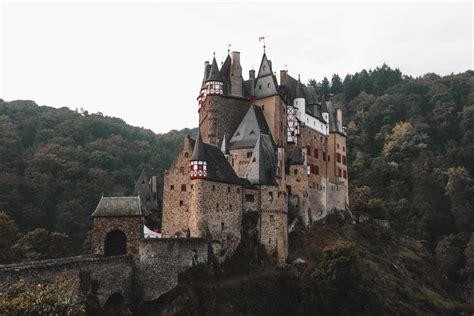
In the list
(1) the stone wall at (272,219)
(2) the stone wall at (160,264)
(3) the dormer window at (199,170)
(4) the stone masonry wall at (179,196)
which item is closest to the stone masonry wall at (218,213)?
(3) the dormer window at (199,170)

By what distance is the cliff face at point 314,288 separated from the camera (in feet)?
165

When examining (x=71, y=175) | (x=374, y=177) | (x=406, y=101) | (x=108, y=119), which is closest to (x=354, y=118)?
(x=406, y=101)

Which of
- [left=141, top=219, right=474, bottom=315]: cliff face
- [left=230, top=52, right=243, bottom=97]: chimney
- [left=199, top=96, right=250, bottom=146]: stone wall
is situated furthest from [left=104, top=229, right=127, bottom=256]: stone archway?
[left=230, top=52, right=243, bottom=97]: chimney

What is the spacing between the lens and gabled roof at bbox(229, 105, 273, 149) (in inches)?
2625

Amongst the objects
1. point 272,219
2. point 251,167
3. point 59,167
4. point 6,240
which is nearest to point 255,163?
point 251,167

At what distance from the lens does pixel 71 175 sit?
10494cm

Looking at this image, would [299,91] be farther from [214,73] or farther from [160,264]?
[160,264]

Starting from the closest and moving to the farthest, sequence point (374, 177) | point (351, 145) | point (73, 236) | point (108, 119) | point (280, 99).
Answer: point (280, 99), point (73, 236), point (374, 177), point (351, 145), point (108, 119)

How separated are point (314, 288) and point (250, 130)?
2009cm

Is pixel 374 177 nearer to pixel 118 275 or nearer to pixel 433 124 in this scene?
pixel 433 124

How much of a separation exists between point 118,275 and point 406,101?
12232 centimetres

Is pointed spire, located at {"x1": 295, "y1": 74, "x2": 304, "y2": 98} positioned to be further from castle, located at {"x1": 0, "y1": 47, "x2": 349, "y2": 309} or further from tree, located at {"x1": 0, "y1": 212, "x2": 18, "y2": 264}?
tree, located at {"x1": 0, "y1": 212, "x2": 18, "y2": 264}

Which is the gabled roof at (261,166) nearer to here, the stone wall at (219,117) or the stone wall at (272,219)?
the stone wall at (272,219)

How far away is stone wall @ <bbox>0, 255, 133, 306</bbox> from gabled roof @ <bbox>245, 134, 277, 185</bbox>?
665 inches
